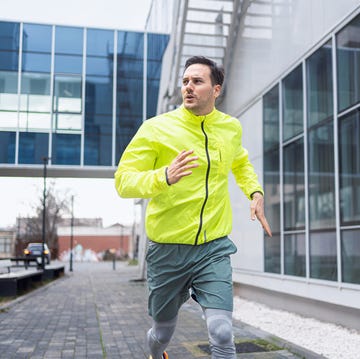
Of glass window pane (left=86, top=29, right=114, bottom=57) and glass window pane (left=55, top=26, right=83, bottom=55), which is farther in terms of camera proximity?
glass window pane (left=86, top=29, right=114, bottom=57)

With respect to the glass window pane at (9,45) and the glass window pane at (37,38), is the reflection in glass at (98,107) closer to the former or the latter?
the glass window pane at (37,38)

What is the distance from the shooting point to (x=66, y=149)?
22250mm

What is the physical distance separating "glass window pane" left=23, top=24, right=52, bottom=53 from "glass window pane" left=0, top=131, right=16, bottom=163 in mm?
3672

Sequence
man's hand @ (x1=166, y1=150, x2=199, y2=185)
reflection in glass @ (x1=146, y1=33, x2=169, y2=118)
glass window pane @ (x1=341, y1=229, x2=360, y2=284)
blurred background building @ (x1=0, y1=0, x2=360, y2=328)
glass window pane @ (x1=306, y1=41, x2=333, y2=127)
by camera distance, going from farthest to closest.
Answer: reflection in glass @ (x1=146, y1=33, x2=169, y2=118) < glass window pane @ (x1=306, y1=41, x2=333, y2=127) < blurred background building @ (x1=0, y1=0, x2=360, y2=328) < glass window pane @ (x1=341, y1=229, x2=360, y2=284) < man's hand @ (x1=166, y1=150, x2=199, y2=185)

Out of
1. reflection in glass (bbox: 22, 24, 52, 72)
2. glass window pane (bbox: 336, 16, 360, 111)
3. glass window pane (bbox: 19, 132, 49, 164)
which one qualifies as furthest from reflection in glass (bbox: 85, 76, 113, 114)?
glass window pane (bbox: 336, 16, 360, 111)

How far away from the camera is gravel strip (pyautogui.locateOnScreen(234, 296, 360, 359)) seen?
260 inches

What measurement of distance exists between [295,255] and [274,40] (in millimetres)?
4563

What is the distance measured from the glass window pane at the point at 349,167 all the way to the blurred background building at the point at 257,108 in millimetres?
25

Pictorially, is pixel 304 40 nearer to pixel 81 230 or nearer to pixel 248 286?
pixel 248 286

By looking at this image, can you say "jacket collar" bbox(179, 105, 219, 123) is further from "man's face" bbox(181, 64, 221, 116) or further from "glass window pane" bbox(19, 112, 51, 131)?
"glass window pane" bbox(19, 112, 51, 131)

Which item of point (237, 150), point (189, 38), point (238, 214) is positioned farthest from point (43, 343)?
point (189, 38)

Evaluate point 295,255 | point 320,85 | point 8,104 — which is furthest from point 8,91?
point 320,85

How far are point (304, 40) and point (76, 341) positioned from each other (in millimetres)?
6651

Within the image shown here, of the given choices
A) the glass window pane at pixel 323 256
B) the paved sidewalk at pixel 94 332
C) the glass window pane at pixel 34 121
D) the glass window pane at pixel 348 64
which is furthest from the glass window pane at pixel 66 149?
the glass window pane at pixel 348 64
